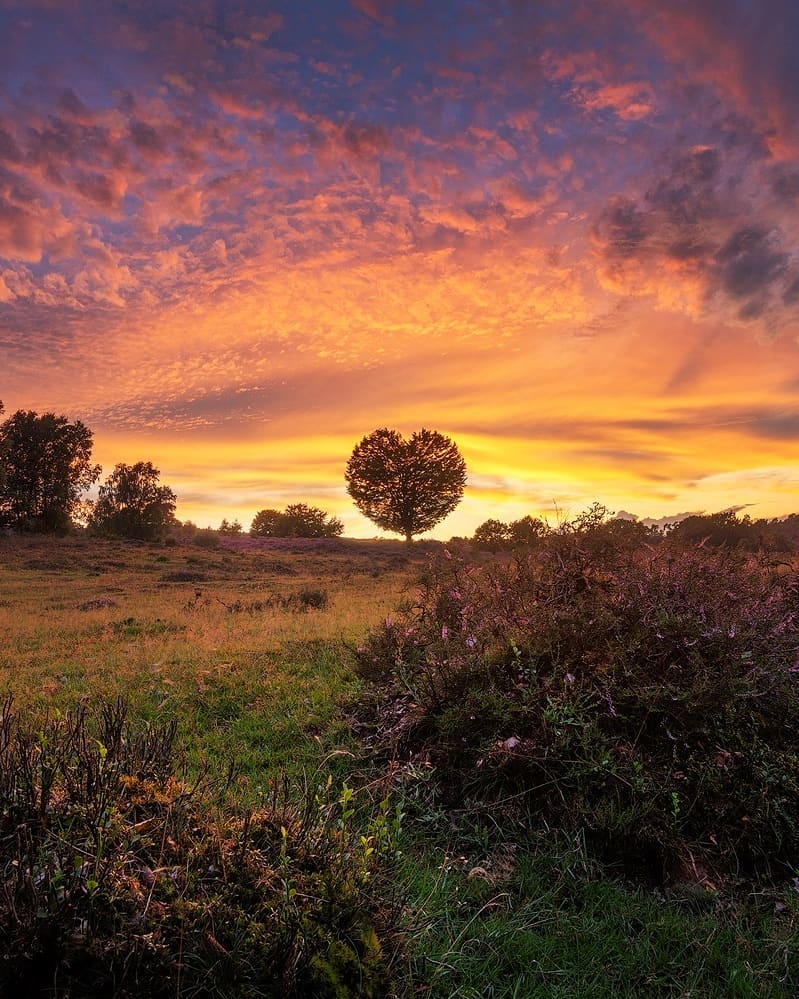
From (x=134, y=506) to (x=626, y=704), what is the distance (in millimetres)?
52978

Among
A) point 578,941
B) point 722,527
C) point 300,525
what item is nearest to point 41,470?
point 300,525

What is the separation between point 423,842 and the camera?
440 centimetres

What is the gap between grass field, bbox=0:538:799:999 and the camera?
10.3ft

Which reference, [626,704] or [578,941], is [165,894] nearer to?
[578,941]

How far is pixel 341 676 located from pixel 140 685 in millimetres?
2945

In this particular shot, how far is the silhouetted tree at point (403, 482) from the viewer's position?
62219 mm

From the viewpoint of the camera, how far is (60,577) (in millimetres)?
28438

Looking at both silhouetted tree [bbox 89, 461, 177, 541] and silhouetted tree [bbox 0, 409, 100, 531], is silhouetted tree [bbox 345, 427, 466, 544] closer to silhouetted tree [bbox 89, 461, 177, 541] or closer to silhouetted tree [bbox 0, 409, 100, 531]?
silhouetted tree [bbox 89, 461, 177, 541]

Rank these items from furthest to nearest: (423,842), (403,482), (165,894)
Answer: (403,482) → (423,842) → (165,894)

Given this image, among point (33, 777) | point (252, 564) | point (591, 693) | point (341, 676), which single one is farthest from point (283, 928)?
point (252, 564)

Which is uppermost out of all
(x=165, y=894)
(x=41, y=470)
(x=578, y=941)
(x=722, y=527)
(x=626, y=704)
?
(x=41, y=470)

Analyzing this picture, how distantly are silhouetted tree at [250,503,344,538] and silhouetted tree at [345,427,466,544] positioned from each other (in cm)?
705

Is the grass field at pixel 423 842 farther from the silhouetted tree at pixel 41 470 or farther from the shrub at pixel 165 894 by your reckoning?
the silhouetted tree at pixel 41 470

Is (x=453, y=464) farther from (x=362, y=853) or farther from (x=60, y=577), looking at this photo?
(x=362, y=853)
